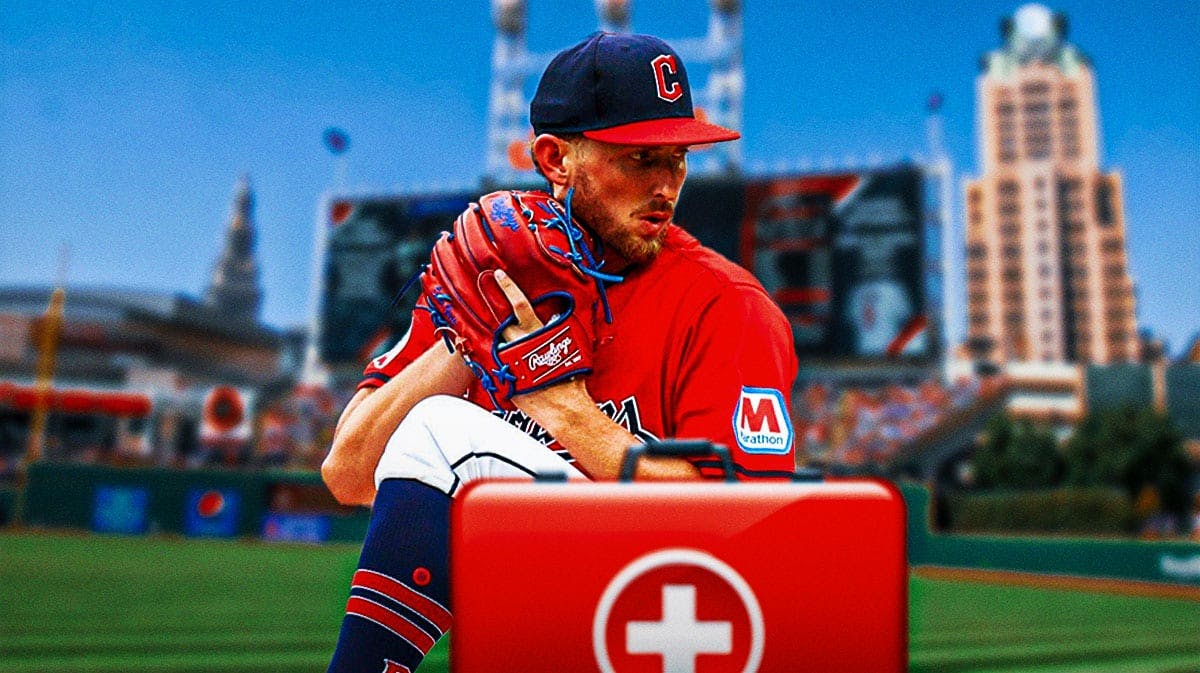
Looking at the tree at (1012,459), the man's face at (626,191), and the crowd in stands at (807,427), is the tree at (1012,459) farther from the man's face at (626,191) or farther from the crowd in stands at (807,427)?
the man's face at (626,191)

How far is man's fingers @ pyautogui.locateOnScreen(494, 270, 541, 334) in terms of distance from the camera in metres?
1.09

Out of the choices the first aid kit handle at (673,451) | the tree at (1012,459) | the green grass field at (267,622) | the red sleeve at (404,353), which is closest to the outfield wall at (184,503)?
the green grass field at (267,622)

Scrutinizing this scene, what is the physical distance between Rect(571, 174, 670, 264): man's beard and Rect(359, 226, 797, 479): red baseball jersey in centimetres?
4

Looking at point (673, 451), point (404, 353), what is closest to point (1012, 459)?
point (404, 353)

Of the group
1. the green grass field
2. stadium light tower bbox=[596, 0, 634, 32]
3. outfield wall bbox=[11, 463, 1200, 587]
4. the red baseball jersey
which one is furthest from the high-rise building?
the red baseball jersey

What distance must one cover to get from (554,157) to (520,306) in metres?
0.24

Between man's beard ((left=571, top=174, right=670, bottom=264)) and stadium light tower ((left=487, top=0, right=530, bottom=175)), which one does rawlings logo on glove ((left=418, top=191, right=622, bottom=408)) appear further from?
stadium light tower ((left=487, top=0, right=530, bottom=175))

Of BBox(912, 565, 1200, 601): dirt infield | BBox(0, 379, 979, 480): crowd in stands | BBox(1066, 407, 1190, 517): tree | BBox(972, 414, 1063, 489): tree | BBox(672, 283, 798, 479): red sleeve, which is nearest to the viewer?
BBox(672, 283, 798, 479): red sleeve

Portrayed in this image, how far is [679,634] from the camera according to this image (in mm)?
829

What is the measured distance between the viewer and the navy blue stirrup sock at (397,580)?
3.51 ft

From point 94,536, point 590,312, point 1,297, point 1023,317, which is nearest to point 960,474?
point 94,536

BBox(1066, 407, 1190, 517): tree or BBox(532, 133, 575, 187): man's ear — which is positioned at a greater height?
BBox(532, 133, 575, 187): man's ear

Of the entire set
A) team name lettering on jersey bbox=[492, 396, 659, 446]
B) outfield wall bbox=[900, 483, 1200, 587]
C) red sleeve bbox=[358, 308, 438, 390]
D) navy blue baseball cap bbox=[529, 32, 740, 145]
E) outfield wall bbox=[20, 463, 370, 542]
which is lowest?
outfield wall bbox=[20, 463, 370, 542]

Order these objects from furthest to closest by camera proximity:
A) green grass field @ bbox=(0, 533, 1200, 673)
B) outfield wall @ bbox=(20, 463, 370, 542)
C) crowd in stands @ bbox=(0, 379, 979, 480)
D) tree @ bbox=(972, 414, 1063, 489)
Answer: tree @ bbox=(972, 414, 1063, 489), crowd in stands @ bbox=(0, 379, 979, 480), outfield wall @ bbox=(20, 463, 370, 542), green grass field @ bbox=(0, 533, 1200, 673)
